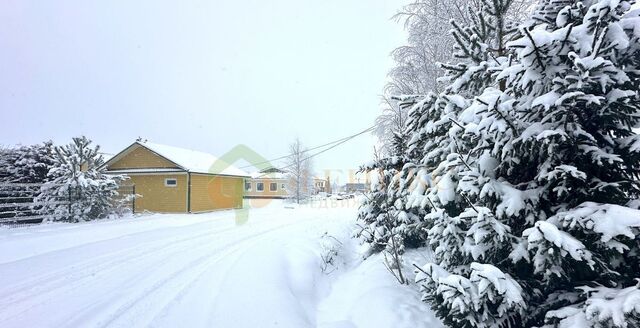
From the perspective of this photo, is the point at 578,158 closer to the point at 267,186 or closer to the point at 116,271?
the point at 116,271

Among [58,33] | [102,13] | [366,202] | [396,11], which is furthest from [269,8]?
[366,202]

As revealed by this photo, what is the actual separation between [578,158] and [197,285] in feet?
16.9

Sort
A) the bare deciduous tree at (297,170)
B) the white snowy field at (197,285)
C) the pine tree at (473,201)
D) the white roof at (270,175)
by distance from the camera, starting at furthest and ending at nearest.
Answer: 1. the white roof at (270,175)
2. the bare deciduous tree at (297,170)
3. the white snowy field at (197,285)
4. the pine tree at (473,201)

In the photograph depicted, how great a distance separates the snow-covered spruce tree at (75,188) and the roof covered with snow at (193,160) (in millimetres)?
4327

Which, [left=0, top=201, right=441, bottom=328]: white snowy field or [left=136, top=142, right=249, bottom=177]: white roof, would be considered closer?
[left=0, top=201, right=441, bottom=328]: white snowy field

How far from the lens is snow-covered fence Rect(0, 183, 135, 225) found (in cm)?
1091

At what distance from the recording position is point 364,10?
3049 inches

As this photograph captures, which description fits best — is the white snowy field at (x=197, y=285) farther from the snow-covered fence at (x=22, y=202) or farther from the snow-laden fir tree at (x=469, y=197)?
the snow-covered fence at (x=22, y=202)

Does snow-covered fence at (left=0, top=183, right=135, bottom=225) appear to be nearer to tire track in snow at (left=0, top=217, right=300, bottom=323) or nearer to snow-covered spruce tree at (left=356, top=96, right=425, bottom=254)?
tire track in snow at (left=0, top=217, right=300, bottom=323)

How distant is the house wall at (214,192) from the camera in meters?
18.5

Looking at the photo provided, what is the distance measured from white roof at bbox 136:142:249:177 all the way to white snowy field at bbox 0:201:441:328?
10.1m

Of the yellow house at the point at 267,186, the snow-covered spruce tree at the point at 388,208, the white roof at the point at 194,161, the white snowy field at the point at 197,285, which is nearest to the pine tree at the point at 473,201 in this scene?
the white snowy field at the point at 197,285

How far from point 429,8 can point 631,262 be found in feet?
31.5

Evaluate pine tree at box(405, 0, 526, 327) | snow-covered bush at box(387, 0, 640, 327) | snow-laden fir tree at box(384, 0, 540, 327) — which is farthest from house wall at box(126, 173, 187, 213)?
snow-covered bush at box(387, 0, 640, 327)
